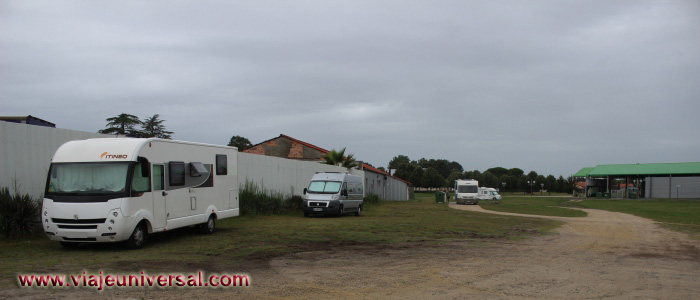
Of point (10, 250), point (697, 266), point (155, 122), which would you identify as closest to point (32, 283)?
point (10, 250)

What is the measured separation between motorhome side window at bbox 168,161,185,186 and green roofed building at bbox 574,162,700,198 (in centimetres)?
6697

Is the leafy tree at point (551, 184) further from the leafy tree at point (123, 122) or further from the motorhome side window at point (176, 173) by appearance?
the motorhome side window at point (176, 173)

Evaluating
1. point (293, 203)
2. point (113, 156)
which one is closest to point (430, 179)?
point (293, 203)

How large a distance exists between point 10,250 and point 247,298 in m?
7.06

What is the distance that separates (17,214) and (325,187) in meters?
14.5

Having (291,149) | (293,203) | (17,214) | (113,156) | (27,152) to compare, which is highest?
(291,149)

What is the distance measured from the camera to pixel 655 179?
6981 centimetres

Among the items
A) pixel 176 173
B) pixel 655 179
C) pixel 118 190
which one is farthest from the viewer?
pixel 655 179

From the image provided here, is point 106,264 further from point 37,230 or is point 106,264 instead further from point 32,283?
point 37,230

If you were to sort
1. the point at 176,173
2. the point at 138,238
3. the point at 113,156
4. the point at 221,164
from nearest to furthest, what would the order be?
the point at 113,156, the point at 138,238, the point at 176,173, the point at 221,164

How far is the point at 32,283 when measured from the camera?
8.17 m

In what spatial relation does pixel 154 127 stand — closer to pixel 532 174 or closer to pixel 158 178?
pixel 158 178

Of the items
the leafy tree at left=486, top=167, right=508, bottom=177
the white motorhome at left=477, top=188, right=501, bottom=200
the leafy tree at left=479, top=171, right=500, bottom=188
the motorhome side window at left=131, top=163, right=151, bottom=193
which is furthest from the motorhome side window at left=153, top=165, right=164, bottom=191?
the leafy tree at left=486, top=167, right=508, bottom=177

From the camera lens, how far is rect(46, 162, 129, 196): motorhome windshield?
11766mm
